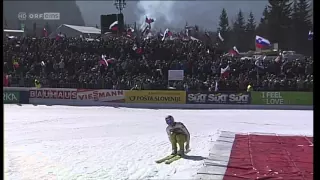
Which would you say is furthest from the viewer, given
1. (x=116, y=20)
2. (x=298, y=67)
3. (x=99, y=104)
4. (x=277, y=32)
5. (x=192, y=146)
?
(x=277, y=32)

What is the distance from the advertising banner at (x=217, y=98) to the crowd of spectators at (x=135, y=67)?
51 centimetres

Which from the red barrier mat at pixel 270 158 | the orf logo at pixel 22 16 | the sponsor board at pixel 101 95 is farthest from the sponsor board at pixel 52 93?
the orf logo at pixel 22 16

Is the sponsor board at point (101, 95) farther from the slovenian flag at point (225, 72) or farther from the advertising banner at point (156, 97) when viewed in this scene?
the slovenian flag at point (225, 72)

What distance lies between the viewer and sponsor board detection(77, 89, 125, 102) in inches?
1109

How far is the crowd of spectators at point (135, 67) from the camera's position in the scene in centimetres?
2848

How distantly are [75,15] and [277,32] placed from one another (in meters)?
25.6

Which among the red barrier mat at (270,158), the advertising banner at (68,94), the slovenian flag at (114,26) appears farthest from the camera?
the slovenian flag at (114,26)

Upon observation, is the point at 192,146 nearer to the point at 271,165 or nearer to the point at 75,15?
the point at 271,165

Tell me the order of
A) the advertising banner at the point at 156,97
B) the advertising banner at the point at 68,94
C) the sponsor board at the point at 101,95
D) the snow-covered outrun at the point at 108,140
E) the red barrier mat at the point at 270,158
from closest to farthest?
the red barrier mat at the point at 270,158
the snow-covered outrun at the point at 108,140
the advertising banner at the point at 156,97
the sponsor board at the point at 101,95
the advertising banner at the point at 68,94

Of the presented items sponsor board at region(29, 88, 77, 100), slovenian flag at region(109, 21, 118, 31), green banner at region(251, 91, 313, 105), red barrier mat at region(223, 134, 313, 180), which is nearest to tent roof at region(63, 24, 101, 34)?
slovenian flag at region(109, 21, 118, 31)

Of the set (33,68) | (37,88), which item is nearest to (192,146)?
(37,88)

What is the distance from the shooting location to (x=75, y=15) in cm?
5612

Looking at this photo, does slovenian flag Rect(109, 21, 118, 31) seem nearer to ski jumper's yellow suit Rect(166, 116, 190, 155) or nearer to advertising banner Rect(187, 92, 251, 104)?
advertising banner Rect(187, 92, 251, 104)

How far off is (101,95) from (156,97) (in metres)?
3.56
